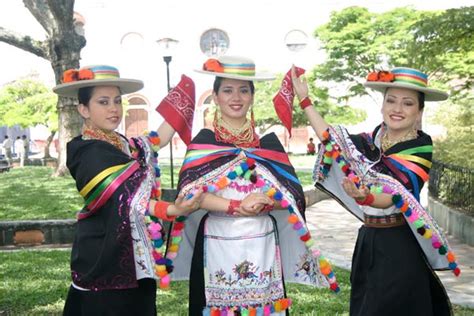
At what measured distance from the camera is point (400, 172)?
13.5 feet

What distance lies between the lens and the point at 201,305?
3896 millimetres

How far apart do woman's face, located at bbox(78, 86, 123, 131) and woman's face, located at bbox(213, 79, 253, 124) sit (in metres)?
0.72

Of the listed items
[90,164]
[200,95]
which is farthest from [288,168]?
[200,95]

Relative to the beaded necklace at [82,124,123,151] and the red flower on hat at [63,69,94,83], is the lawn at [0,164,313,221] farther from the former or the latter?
the red flower on hat at [63,69,94,83]

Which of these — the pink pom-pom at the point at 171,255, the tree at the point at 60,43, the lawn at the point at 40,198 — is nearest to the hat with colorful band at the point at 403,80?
the pink pom-pom at the point at 171,255

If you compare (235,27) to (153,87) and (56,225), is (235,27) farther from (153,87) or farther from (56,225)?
(56,225)

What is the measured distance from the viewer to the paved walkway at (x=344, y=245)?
688cm

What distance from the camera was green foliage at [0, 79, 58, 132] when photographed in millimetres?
26469

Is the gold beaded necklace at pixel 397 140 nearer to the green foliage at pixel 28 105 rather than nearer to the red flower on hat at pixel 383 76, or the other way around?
the red flower on hat at pixel 383 76

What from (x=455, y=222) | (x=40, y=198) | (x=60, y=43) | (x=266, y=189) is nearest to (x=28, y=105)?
(x=60, y=43)

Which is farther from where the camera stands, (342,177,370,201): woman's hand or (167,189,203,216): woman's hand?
(342,177,370,201): woman's hand

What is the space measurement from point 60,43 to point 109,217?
1093cm

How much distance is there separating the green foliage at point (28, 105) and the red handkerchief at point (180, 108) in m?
22.9

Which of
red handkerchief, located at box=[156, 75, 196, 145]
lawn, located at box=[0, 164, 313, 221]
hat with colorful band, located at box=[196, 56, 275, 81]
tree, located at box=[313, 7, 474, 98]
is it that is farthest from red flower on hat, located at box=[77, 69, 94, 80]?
tree, located at box=[313, 7, 474, 98]
